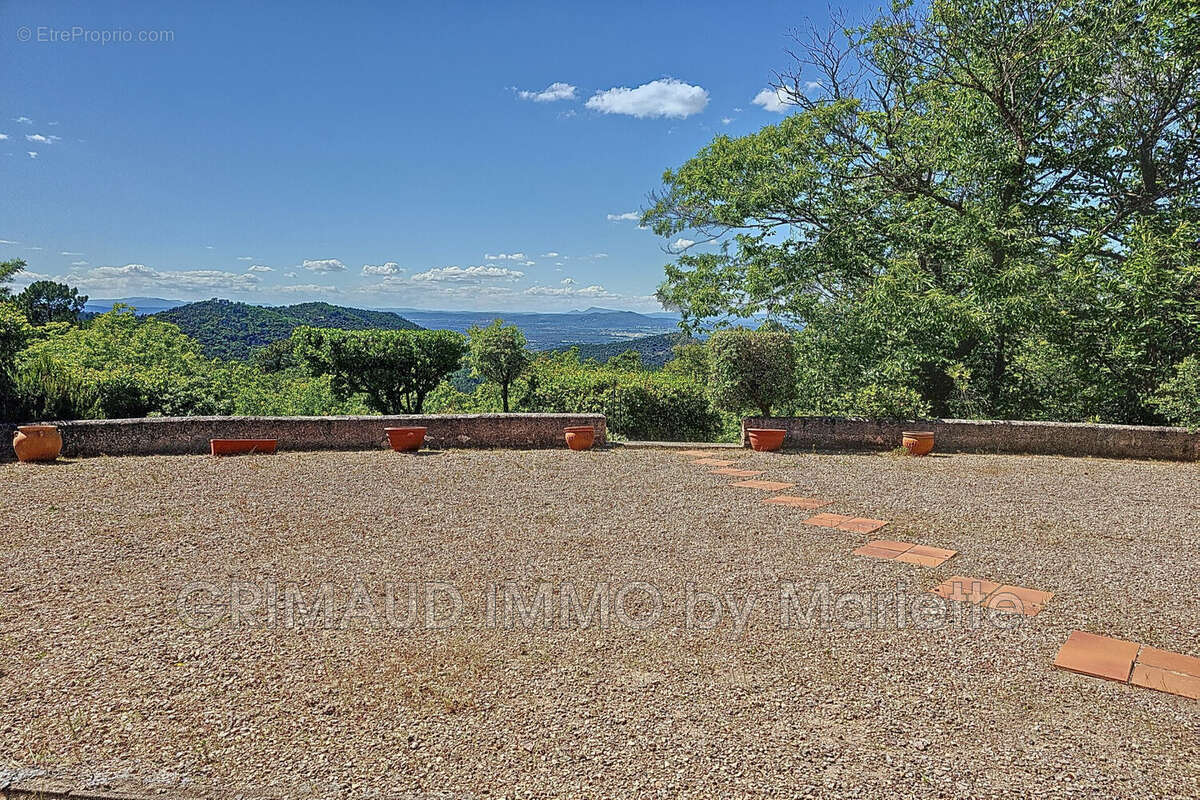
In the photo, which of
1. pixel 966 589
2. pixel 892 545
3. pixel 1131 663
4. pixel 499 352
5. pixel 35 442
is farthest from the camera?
pixel 499 352

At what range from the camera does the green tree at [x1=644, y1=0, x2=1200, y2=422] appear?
8984 millimetres

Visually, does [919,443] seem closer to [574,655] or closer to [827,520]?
[827,520]

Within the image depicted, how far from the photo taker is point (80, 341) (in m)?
14.4

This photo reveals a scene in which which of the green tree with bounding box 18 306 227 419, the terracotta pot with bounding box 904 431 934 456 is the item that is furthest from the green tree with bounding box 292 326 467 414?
the terracotta pot with bounding box 904 431 934 456

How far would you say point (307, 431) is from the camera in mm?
8289

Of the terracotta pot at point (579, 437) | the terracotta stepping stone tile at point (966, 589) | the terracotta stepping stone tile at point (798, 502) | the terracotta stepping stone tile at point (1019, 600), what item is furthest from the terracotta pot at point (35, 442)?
the terracotta stepping stone tile at point (1019, 600)

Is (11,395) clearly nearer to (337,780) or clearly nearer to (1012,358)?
(337,780)

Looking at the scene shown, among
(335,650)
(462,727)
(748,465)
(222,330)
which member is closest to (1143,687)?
(462,727)

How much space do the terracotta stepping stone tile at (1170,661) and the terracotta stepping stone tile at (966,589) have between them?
0.73 metres

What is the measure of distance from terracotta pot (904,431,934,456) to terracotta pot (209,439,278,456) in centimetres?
805

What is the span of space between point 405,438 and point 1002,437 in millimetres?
7809

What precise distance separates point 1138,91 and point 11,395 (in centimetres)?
1536

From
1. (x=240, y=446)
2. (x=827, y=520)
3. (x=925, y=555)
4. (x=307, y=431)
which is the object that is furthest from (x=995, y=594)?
(x=240, y=446)

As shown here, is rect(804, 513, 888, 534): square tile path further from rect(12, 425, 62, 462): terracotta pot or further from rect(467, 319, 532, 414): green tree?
rect(12, 425, 62, 462): terracotta pot
